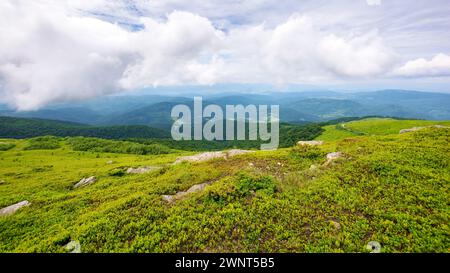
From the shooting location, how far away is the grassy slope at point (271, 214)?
27.2ft

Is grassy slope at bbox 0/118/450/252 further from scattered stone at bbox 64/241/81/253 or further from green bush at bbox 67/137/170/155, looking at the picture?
green bush at bbox 67/137/170/155

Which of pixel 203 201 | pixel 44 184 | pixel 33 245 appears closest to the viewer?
pixel 33 245

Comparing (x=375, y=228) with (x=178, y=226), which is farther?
(x=178, y=226)

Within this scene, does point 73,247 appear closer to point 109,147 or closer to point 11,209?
point 11,209

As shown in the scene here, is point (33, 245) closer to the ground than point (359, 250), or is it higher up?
closer to the ground

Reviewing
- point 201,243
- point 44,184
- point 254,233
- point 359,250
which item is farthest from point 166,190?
point 44,184

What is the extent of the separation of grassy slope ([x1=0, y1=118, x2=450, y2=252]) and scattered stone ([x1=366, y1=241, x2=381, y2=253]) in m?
0.20

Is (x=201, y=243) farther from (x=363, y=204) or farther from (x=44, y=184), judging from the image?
(x=44, y=184)

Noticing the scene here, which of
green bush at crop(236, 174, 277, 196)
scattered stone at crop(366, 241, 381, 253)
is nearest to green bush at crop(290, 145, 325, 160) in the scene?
green bush at crop(236, 174, 277, 196)

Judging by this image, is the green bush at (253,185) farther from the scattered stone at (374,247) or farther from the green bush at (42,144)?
the green bush at (42,144)

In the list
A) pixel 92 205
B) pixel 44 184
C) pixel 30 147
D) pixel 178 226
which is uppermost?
pixel 178 226

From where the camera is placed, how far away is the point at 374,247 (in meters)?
7.68
